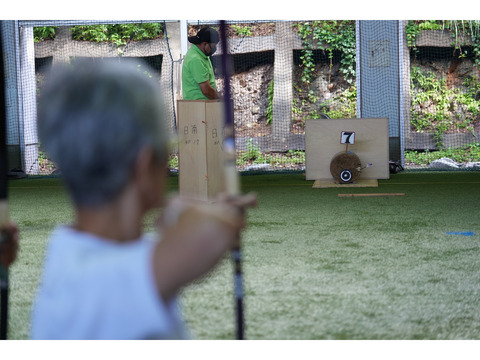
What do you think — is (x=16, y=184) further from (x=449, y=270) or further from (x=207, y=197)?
(x=449, y=270)

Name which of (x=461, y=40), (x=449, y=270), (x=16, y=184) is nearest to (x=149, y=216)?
(x=449, y=270)

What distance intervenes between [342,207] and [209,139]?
0.96 metres

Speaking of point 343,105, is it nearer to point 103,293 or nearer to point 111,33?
point 111,33

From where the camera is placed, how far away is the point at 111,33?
968cm

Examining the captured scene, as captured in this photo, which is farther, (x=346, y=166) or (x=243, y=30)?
(x=243, y=30)

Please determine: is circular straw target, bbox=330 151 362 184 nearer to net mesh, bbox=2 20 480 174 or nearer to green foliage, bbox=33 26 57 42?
net mesh, bbox=2 20 480 174

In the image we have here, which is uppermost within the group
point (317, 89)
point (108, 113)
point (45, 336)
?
point (317, 89)

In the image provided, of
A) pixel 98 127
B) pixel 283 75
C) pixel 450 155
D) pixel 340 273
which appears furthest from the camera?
pixel 283 75

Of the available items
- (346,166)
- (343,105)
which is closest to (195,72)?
(346,166)

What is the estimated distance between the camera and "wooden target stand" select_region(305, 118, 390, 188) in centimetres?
610

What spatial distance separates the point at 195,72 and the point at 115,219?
12.3 feet

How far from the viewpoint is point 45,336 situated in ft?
2.43

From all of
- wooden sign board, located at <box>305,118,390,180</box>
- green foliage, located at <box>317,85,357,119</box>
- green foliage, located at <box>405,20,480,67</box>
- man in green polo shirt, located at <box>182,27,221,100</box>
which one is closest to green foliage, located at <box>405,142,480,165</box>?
green foliage, located at <box>317,85,357,119</box>

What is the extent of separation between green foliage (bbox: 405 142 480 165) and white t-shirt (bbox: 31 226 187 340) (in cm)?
850
